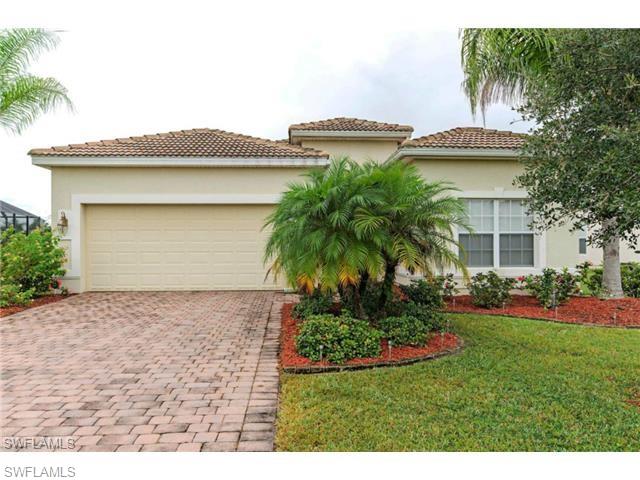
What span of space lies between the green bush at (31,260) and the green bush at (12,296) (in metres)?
0.23

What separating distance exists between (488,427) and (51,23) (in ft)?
19.5

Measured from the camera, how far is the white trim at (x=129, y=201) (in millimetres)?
11758

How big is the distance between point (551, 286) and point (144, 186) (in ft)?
37.1

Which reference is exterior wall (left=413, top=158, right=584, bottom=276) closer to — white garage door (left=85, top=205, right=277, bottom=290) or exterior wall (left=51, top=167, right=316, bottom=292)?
exterior wall (left=51, top=167, right=316, bottom=292)

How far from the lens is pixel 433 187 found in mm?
6656

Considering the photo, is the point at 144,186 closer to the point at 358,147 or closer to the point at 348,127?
the point at 348,127

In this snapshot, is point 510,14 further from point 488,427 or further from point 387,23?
point 488,427

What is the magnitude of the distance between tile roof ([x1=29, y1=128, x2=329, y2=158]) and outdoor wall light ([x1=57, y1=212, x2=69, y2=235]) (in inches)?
68.6

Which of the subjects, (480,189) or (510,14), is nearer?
(510,14)

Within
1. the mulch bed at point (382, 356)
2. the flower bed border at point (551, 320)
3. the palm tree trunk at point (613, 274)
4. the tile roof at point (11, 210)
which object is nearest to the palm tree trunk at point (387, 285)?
the mulch bed at point (382, 356)

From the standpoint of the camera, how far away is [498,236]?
447 inches

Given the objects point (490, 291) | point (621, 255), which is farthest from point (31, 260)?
point (621, 255)

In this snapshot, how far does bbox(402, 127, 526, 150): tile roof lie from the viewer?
11.1 m

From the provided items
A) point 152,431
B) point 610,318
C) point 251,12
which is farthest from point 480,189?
point 152,431
